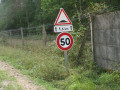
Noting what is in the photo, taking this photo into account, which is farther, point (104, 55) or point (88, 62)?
point (88, 62)

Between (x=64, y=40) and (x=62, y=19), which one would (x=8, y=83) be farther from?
(x=62, y=19)

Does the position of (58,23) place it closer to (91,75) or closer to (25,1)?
(91,75)

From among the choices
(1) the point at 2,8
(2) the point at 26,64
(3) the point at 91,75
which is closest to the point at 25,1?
(1) the point at 2,8

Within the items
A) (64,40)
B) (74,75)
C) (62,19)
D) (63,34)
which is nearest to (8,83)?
(74,75)

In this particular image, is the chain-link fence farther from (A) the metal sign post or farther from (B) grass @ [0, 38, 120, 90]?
(A) the metal sign post

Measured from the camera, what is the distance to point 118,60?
5.65m

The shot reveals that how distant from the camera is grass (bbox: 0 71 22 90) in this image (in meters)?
4.61

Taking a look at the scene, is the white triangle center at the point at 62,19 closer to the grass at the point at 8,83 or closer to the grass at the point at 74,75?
the grass at the point at 74,75

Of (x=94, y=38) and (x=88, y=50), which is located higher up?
(x=94, y=38)

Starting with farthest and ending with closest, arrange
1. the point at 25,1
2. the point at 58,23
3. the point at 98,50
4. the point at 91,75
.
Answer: the point at 25,1, the point at 98,50, the point at 91,75, the point at 58,23

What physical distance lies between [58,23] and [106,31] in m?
1.86

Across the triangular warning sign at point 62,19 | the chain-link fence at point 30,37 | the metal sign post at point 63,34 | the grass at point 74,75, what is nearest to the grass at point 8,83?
the grass at point 74,75

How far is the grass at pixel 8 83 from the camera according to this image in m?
4.61

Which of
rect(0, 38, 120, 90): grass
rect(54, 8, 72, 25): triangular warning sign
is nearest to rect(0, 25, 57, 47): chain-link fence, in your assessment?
rect(0, 38, 120, 90): grass
